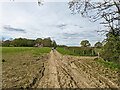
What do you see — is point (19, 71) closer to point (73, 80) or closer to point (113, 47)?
point (73, 80)

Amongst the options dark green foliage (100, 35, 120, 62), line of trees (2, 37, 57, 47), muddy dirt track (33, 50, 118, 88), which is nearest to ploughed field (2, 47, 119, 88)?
muddy dirt track (33, 50, 118, 88)

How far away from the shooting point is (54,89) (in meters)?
2.78

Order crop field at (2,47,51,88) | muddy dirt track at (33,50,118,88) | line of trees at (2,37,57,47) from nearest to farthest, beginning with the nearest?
muddy dirt track at (33,50,118,88) < crop field at (2,47,51,88) < line of trees at (2,37,57,47)

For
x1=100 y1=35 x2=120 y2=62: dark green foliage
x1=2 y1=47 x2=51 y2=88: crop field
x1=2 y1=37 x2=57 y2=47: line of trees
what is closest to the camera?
x1=2 y1=47 x2=51 y2=88: crop field

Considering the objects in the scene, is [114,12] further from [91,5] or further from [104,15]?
[91,5]

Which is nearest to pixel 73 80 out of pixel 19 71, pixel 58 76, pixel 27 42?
pixel 58 76

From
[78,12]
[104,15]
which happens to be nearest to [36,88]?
[78,12]

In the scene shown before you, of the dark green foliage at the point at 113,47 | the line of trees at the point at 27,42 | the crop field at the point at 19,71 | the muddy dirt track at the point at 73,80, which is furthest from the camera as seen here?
the line of trees at the point at 27,42

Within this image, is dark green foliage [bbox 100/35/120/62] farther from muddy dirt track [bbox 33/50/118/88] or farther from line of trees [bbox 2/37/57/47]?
line of trees [bbox 2/37/57/47]

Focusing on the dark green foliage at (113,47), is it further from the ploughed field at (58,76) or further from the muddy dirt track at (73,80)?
the muddy dirt track at (73,80)

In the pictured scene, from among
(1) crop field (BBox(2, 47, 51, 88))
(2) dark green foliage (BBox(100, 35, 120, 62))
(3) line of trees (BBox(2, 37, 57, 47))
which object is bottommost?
(1) crop field (BBox(2, 47, 51, 88))

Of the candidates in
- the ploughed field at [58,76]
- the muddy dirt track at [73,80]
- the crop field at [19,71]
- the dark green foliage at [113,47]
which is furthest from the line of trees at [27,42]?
the dark green foliage at [113,47]

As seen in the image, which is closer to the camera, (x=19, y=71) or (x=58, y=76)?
(x=58, y=76)

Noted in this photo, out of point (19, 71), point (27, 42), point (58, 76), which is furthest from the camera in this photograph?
point (27, 42)
